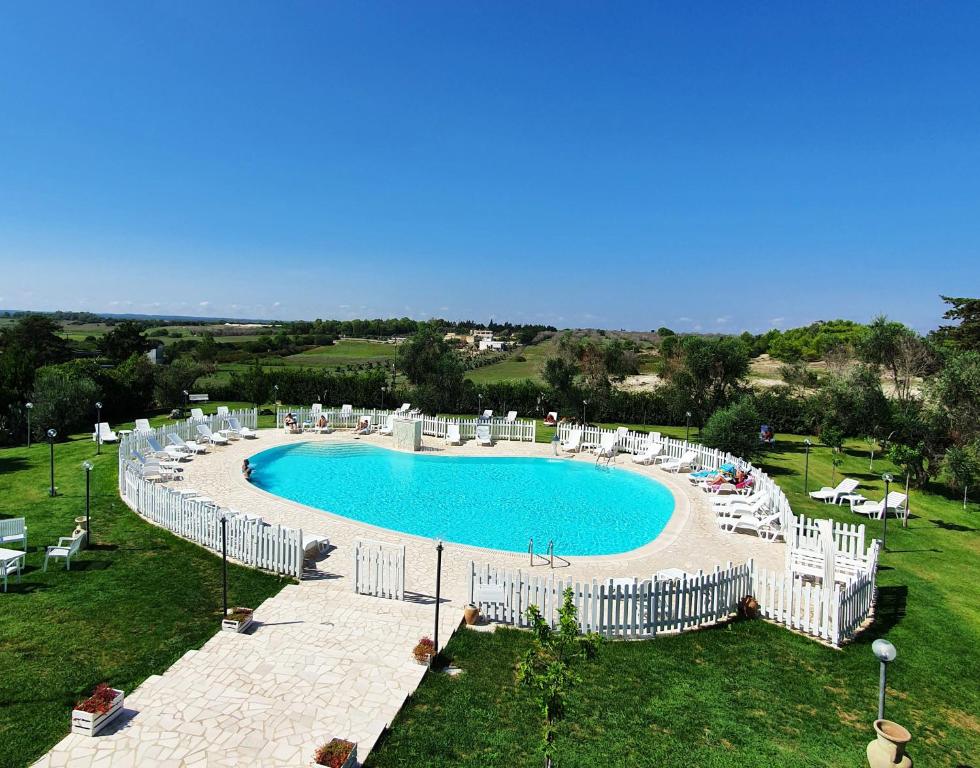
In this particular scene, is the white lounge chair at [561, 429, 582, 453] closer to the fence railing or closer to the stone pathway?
the fence railing

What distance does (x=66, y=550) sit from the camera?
970 cm

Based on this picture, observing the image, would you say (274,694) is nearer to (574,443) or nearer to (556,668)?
(556,668)

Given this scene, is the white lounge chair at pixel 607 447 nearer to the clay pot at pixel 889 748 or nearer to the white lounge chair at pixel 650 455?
the white lounge chair at pixel 650 455

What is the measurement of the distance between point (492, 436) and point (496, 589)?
1781 centimetres

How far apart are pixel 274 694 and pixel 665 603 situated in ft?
17.4

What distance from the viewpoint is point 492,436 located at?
2614 centimetres

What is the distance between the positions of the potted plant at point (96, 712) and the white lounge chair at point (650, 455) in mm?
18333

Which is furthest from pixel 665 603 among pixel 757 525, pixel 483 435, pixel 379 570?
pixel 483 435

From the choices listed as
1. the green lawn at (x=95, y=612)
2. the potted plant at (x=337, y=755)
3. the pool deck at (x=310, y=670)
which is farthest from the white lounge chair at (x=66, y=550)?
the potted plant at (x=337, y=755)

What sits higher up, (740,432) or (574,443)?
(740,432)

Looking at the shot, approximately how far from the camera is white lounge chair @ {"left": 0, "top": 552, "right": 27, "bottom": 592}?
8647 mm

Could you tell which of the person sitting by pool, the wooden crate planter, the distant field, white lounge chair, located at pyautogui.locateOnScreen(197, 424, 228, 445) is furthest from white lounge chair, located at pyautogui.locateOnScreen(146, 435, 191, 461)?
the distant field

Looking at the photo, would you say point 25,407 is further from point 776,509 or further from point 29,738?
point 776,509

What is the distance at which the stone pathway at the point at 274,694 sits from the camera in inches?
211
